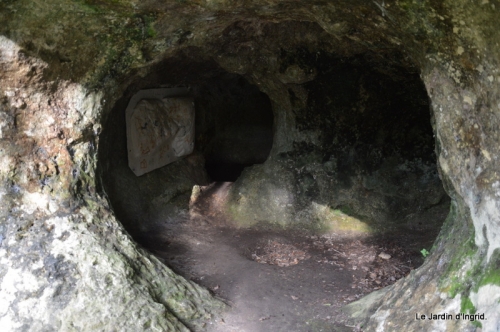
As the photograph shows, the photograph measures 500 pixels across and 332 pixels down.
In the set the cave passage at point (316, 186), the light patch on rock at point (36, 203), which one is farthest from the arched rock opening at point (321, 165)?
the light patch on rock at point (36, 203)

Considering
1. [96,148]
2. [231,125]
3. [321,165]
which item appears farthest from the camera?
[231,125]

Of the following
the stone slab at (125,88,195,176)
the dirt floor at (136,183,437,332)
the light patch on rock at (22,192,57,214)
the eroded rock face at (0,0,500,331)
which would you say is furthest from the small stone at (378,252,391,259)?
the light patch on rock at (22,192,57,214)

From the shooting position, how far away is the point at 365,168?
7027mm

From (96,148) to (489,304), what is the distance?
3468 millimetres

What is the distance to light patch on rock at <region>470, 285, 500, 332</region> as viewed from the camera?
103 inches

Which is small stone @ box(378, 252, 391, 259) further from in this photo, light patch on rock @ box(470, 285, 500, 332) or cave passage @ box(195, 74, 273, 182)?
cave passage @ box(195, 74, 273, 182)

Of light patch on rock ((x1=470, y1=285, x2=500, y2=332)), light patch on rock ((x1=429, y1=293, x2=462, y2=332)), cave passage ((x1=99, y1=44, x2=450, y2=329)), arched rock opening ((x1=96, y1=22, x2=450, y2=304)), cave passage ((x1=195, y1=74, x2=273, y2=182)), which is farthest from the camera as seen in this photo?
cave passage ((x1=195, y1=74, x2=273, y2=182))

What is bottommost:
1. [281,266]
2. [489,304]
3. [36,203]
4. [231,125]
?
[281,266]

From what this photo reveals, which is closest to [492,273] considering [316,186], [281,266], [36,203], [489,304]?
[489,304]

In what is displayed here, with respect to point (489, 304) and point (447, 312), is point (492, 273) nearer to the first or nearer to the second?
point (489, 304)

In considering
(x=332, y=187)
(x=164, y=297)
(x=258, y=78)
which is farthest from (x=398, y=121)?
(x=164, y=297)

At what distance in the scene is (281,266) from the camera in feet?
18.3

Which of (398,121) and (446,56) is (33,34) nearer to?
(446,56)

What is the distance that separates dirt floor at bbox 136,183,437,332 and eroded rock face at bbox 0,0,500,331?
0.50 meters
